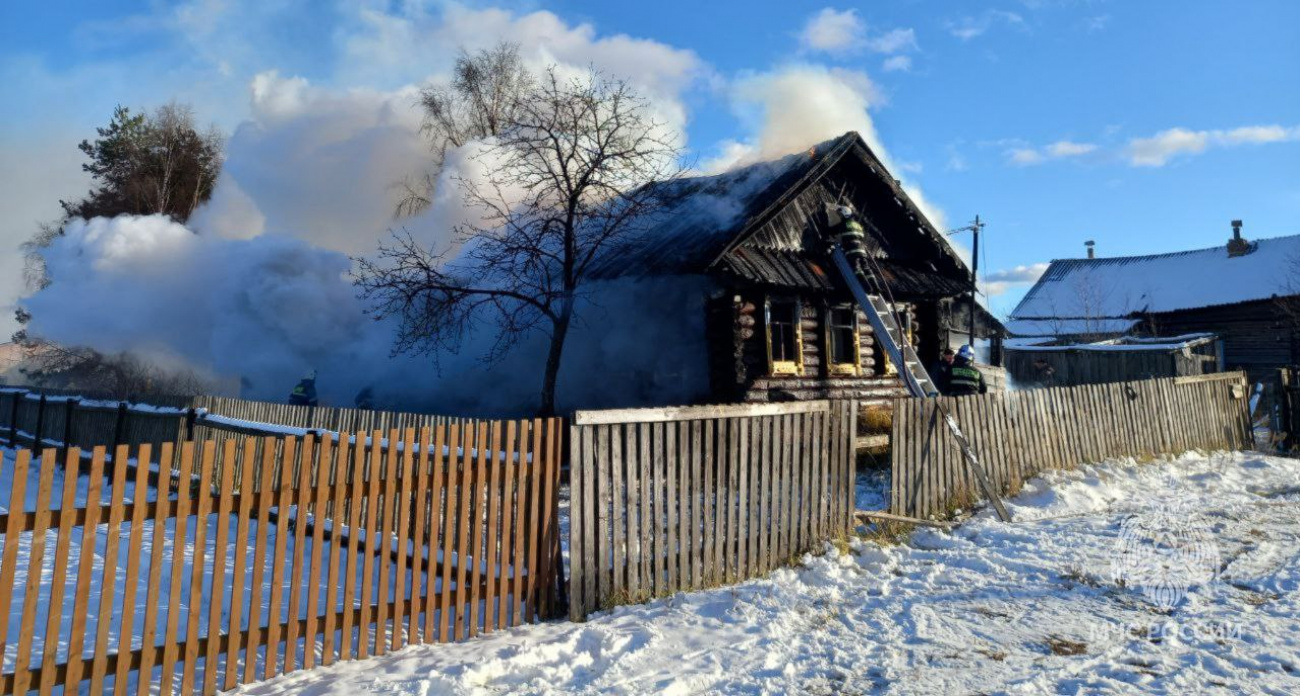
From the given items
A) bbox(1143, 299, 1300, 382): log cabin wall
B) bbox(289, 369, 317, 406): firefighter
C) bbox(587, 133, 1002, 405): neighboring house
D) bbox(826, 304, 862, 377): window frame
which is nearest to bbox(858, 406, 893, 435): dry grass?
bbox(587, 133, 1002, 405): neighboring house

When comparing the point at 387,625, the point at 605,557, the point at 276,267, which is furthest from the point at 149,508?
the point at 276,267

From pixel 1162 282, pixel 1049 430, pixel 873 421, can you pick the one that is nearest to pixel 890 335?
pixel 873 421

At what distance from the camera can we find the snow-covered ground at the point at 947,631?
382 cm

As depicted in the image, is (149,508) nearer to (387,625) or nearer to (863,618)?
(387,625)

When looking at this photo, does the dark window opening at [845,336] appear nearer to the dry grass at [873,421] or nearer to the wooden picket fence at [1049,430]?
the dry grass at [873,421]

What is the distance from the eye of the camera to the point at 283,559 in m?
3.83

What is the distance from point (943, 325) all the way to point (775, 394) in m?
5.73

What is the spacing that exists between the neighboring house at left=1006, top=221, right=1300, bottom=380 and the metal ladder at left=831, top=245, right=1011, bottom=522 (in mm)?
24342

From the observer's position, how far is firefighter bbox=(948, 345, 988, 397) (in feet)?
32.9

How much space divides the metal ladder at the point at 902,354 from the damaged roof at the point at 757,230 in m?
0.45

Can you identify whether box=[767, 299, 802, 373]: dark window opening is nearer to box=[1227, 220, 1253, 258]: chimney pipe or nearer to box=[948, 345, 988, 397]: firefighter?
box=[948, 345, 988, 397]: firefighter

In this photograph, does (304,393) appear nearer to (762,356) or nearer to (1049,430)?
(762,356)

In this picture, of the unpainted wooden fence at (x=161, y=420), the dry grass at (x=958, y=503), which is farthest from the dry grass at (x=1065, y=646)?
the unpainted wooden fence at (x=161, y=420)

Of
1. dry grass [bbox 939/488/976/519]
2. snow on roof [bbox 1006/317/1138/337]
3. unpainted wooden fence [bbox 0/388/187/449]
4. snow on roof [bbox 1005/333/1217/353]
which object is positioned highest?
snow on roof [bbox 1006/317/1138/337]
